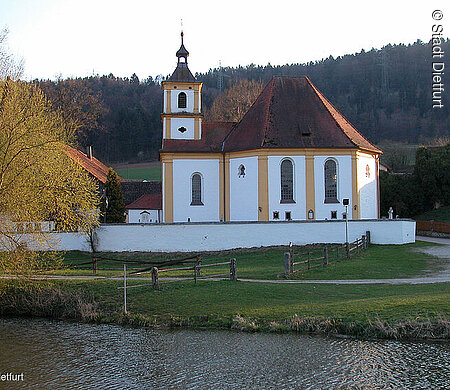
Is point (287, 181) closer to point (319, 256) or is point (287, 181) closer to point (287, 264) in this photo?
point (319, 256)

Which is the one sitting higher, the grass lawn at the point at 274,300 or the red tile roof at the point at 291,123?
the red tile roof at the point at 291,123

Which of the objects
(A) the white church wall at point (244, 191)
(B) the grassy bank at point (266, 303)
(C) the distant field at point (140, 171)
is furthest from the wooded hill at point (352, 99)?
(B) the grassy bank at point (266, 303)

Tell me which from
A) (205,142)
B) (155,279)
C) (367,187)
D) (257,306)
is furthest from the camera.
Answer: (205,142)

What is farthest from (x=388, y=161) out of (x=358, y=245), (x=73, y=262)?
(x=73, y=262)

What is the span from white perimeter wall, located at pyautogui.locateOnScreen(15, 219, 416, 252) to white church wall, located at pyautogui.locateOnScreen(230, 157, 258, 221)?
3.10 m

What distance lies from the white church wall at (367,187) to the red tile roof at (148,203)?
20.2 metres

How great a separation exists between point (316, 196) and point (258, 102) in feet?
26.7

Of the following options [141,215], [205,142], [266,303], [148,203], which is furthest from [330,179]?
[141,215]

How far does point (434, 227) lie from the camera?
123 ft

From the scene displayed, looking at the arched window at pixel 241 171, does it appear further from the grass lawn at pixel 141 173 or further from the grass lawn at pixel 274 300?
the grass lawn at pixel 141 173

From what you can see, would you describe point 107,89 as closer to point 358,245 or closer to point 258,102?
point 258,102

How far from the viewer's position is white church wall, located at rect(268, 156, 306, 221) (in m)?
32.7

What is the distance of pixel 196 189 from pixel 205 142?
3.47 meters

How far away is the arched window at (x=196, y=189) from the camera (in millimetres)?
35772
